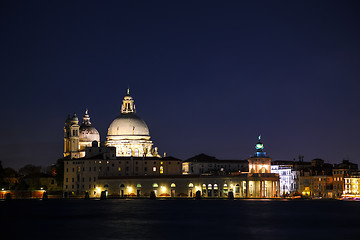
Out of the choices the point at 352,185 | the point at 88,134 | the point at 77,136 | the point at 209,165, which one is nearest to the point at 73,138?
the point at 77,136

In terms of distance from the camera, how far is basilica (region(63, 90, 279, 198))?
425 feet

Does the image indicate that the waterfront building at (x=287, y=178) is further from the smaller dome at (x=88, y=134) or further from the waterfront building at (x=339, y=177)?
the smaller dome at (x=88, y=134)

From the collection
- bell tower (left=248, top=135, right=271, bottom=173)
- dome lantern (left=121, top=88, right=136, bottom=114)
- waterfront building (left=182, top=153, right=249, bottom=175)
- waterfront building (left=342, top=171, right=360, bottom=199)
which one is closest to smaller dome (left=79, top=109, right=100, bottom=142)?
dome lantern (left=121, top=88, right=136, bottom=114)

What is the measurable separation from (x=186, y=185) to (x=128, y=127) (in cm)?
2749

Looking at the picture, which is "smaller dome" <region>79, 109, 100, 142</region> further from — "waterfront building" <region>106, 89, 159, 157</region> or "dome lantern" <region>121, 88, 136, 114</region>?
"dome lantern" <region>121, 88, 136, 114</region>

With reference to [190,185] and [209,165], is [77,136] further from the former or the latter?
[190,185]

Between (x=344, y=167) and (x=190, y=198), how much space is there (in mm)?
28804

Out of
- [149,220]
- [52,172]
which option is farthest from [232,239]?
[52,172]

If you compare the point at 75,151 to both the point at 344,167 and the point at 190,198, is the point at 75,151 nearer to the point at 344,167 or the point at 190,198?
the point at 190,198

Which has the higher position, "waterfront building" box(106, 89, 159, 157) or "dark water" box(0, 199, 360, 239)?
"waterfront building" box(106, 89, 159, 157)

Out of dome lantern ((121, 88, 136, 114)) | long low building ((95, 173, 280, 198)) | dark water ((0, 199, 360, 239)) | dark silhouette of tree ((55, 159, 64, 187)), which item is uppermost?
dome lantern ((121, 88, 136, 114))

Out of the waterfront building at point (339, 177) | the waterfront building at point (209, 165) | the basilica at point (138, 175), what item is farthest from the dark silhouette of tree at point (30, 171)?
the waterfront building at point (339, 177)

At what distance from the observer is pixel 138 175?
133500 mm

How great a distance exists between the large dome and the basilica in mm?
201
